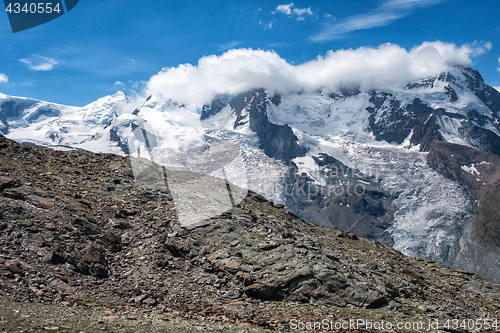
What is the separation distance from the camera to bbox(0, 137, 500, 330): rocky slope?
22656 millimetres

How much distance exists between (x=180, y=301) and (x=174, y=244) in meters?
6.95

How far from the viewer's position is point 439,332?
82.3ft

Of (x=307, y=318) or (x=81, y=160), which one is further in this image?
(x=81, y=160)

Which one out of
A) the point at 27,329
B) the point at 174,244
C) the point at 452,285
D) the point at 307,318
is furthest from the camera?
the point at 452,285

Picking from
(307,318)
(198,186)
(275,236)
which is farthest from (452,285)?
(198,186)

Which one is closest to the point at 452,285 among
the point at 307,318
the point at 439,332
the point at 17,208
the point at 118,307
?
the point at 439,332

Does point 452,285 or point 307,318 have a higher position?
point 307,318

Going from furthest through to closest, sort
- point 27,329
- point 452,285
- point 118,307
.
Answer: point 452,285, point 118,307, point 27,329

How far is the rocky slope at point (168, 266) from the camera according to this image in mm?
22656

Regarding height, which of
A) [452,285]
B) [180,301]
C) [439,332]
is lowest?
[452,285]

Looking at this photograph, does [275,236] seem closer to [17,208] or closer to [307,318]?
[307,318]

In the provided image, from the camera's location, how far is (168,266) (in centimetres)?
2806

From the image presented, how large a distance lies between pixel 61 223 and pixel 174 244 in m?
8.71

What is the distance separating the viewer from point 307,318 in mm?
23219
